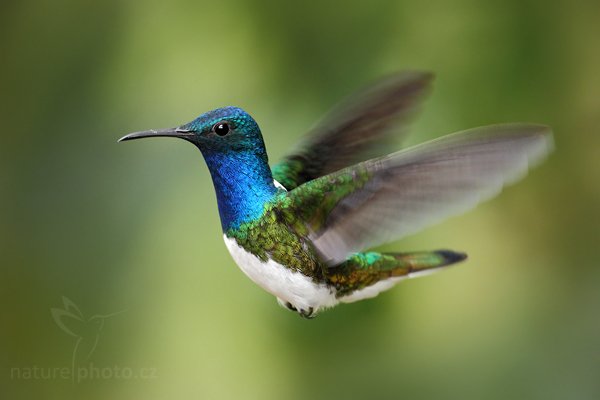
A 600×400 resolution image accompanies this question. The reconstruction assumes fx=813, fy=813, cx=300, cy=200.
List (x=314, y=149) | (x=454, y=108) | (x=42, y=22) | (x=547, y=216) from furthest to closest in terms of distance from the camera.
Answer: (x=42, y=22), (x=547, y=216), (x=454, y=108), (x=314, y=149)

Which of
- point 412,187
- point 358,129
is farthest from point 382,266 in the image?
point 412,187

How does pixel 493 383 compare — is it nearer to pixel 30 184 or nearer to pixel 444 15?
pixel 444 15

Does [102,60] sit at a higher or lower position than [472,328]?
higher

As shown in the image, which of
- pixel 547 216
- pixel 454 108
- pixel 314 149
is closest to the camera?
pixel 314 149

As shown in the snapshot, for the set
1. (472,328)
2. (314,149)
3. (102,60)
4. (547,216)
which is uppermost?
(102,60)

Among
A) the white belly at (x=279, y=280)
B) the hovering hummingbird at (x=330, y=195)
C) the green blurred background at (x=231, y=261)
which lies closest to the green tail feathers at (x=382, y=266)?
the hovering hummingbird at (x=330, y=195)

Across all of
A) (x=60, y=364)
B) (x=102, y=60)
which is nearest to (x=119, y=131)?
(x=102, y=60)

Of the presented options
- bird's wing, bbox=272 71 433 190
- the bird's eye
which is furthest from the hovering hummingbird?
bird's wing, bbox=272 71 433 190

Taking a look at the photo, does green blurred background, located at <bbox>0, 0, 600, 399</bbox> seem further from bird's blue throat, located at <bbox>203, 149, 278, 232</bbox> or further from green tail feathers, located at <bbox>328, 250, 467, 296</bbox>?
bird's blue throat, located at <bbox>203, 149, 278, 232</bbox>
